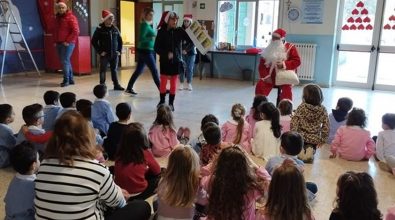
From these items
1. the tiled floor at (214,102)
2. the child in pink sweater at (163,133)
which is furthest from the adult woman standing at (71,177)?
the child in pink sweater at (163,133)

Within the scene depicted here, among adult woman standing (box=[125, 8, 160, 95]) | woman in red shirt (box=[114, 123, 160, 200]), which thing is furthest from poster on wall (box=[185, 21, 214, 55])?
woman in red shirt (box=[114, 123, 160, 200])

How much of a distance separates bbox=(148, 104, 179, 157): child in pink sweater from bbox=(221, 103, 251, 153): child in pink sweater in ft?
1.65

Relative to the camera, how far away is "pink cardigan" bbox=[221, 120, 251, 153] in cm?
370

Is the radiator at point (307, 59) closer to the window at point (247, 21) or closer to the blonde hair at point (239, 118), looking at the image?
the window at point (247, 21)

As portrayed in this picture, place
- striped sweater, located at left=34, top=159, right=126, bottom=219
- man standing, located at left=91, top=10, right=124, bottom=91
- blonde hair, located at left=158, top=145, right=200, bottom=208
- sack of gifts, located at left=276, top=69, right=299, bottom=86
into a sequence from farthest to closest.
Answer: man standing, located at left=91, top=10, right=124, bottom=91 < sack of gifts, located at left=276, top=69, right=299, bottom=86 < blonde hair, located at left=158, top=145, right=200, bottom=208 < striped sweater, located at left=34, top=159, right=126, bottom=219

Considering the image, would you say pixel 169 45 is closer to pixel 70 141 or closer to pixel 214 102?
pixel 214 102

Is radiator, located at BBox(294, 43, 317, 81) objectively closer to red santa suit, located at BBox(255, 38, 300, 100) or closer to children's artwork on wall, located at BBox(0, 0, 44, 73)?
red santa suit, located at BBox(255, 38, 300, 100)

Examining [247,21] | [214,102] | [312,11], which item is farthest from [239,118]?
[247,21]

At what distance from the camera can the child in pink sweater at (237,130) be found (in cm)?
367

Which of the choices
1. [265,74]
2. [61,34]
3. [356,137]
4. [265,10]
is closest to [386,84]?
[265,10]

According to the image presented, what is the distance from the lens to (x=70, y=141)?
5.74 feet

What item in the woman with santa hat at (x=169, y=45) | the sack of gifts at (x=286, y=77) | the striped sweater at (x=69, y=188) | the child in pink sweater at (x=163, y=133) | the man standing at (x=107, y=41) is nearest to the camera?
the striped sweater at (x=69, y=188)

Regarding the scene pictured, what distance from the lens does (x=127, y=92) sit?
6758 mm

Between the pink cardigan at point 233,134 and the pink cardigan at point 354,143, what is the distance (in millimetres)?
841
